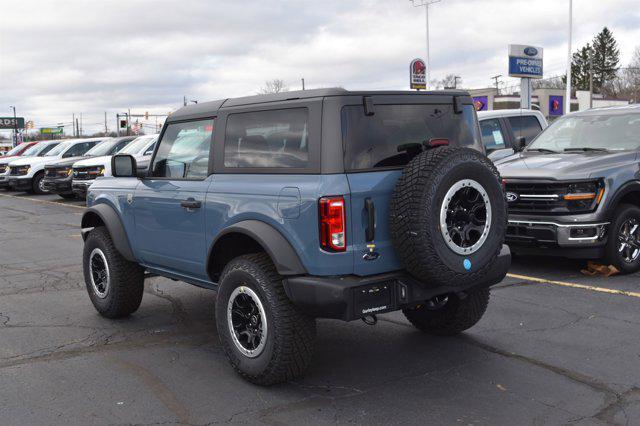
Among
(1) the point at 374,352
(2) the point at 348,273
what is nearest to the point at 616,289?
(1) the point at 374,352

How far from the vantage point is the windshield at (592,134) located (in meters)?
8.03

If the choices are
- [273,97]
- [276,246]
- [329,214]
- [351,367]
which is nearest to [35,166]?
[273,97]

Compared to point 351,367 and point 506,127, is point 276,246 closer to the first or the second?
point 351,367

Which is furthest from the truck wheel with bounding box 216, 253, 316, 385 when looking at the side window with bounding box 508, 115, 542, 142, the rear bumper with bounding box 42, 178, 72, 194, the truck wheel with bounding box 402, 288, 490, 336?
the rear bumper with bounding box 42, 178, 72, 194

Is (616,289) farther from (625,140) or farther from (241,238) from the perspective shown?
(241,238)

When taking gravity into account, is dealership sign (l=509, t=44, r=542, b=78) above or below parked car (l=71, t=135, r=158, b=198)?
above

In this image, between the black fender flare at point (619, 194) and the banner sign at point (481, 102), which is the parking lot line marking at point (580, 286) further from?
the banner sign at point (481, 102)

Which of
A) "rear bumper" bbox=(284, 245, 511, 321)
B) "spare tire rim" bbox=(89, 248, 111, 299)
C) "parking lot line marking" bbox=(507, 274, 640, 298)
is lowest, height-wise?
"parking lot line marking" bbox=(507, 274, 640, 298)

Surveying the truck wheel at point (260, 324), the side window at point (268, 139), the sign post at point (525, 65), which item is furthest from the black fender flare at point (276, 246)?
the sign post at point (525, 65)

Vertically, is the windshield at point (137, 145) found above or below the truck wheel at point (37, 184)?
above

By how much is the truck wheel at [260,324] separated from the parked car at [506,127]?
673cm

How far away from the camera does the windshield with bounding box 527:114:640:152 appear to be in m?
8.03

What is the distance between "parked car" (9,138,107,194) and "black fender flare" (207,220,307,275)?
67.9 feet

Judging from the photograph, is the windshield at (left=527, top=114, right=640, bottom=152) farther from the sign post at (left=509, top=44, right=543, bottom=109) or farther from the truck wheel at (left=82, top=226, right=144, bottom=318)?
the sign post at (left=509, top=44, right=543, bottom=109)
